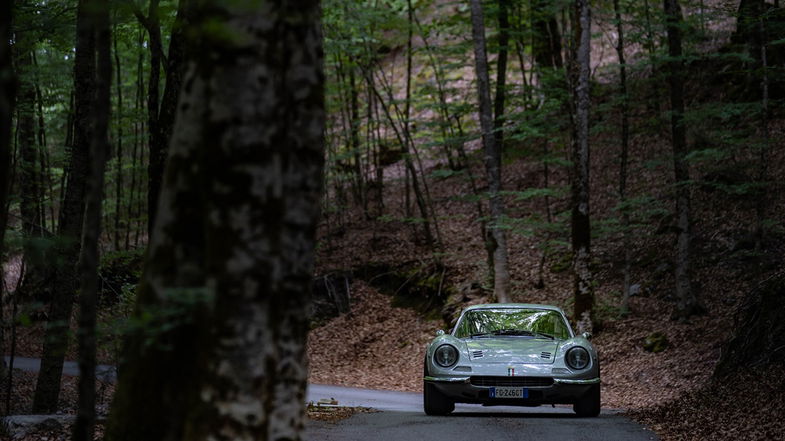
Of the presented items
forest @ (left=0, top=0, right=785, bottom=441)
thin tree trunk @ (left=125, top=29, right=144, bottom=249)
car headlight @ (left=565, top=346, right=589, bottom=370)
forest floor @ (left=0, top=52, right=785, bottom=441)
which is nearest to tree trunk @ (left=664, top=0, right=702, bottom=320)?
forest @ (left=0, top=0, right=785, bottom=441)

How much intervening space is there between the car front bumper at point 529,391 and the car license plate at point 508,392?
0.12ft

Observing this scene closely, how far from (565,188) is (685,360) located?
5686 mm

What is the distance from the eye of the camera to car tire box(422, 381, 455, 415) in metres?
10.2

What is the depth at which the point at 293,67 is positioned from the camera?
12.5ft

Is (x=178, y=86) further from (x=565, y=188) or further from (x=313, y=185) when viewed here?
(x=565, y=188)

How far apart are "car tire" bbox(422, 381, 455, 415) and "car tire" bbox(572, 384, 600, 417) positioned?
163cm

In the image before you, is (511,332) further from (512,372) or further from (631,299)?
(631,299)

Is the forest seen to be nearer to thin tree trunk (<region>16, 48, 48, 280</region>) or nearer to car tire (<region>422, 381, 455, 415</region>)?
thin tree trunk (<region>16, 48, 48, 280</region>)

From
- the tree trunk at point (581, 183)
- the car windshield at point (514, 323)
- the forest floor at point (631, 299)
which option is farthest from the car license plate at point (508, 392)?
the tree trunk at point (581, 183)

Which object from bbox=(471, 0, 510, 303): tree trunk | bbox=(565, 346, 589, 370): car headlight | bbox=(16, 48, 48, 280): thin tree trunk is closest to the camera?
bbox=(16, 48, 48, 280): thin tree trunk

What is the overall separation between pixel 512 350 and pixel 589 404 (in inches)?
46.5

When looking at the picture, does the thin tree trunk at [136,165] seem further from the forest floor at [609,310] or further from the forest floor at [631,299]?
the forest floor at [631,299]

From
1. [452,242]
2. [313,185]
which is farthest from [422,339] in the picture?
[313,185]

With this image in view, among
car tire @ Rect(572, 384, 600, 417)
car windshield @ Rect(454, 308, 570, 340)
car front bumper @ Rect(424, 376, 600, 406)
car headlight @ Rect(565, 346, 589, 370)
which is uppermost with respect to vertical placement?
car windshield @ Rect(454, 308, 570, 340)
